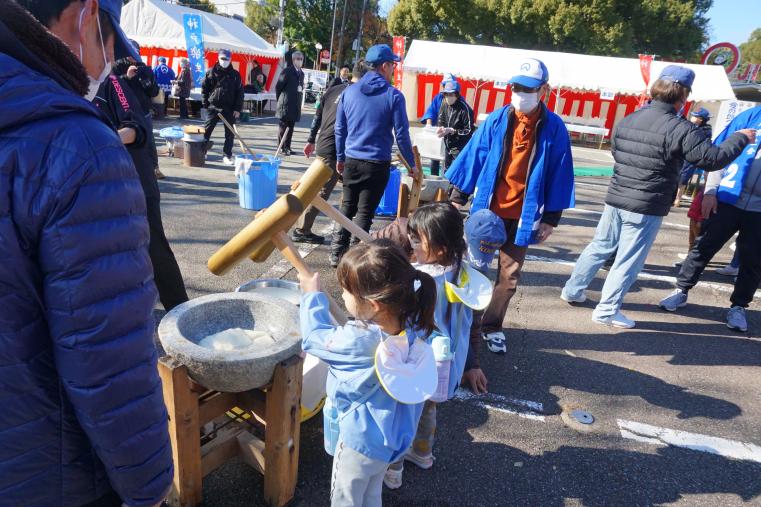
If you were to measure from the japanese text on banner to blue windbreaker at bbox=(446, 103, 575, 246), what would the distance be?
518 inches

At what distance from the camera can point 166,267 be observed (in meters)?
2.94

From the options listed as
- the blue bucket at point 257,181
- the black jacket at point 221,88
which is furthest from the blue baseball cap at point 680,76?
the black jacket at point 221,88

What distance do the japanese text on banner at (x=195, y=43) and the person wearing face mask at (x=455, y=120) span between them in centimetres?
969

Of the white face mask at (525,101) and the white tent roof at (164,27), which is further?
the white tent roof at (164,27)

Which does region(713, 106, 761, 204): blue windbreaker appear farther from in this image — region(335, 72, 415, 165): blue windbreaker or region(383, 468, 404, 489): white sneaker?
region(383, 468, 404, 489): white sneaker

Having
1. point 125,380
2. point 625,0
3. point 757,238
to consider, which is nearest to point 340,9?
point 625,0

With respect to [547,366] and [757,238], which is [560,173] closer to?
[547,366]

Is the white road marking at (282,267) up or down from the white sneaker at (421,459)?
up

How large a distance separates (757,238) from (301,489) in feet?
13.7

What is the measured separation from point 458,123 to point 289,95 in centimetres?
352

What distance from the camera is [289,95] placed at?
29.8 ft

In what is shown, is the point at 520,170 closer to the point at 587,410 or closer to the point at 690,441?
the point at 587,410

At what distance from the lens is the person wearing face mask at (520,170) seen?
10.4ft

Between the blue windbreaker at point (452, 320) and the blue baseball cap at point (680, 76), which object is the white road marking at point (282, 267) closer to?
the blue windbreaker at point (452, 320)
